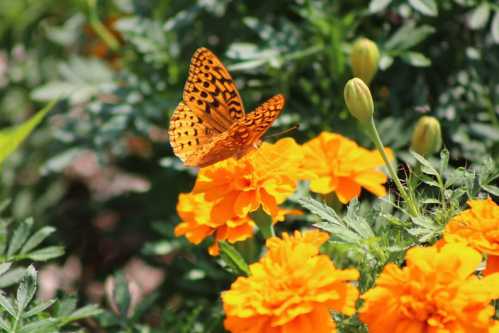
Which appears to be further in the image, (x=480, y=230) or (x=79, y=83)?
(x=79, y=83)

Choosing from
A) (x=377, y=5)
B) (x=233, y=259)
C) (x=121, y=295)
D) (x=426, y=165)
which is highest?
(x=377, y=5)

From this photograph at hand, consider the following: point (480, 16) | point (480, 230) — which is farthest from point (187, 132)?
point (480, 16)

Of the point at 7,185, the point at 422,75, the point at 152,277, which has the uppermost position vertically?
the point at 422,75

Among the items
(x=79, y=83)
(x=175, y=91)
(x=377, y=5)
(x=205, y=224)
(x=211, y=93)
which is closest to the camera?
(x=205, y=224)

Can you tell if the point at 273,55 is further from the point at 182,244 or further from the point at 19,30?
the point at 19,30

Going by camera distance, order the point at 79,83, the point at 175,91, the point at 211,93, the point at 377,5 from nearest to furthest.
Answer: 1. the point at 211,93
2. the point at 377,5
3. the point at 175,91
4. the point at 79,83

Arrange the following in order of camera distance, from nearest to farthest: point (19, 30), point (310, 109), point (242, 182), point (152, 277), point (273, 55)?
1. point (242, 182)
2. point (273, 55)
3. point (310, 109)
4. point (19, 30)
5. point (152, 277)

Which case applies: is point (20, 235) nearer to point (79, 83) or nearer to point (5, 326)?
point (5, 326)

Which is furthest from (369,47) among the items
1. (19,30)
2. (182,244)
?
(19,30)
